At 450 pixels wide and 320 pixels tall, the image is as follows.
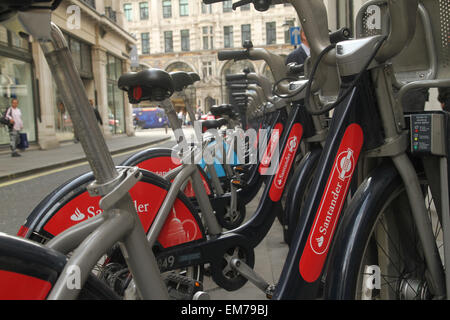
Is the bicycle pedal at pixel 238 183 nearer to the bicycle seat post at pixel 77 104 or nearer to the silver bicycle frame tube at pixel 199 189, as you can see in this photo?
the silver bicycle frame tube at pixel 199 189

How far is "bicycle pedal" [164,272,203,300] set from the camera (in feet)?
5.32

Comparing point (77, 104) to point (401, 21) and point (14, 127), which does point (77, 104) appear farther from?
point (14, 127)

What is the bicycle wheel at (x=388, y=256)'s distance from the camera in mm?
1272

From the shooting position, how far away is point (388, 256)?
1588 millimetres

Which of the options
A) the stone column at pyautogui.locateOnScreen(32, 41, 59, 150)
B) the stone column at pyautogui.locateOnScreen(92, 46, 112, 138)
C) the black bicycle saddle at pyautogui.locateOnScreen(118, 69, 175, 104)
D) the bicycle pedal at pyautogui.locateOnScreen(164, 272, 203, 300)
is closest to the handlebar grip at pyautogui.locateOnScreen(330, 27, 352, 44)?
the black bicycle saddle at pyautogui.locateOnScreen(118, 69, 175, 104)

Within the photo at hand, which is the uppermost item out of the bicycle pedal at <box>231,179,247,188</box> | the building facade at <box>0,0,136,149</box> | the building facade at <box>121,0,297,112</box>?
the building facade at <box>121,0,297,112</box>

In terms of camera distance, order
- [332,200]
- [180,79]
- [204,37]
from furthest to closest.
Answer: [204,37], [180,79], [332,200]

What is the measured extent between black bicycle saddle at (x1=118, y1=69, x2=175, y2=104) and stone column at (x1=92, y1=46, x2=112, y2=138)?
1871 centimetres

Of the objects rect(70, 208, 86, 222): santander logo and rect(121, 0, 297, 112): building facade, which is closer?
rect(70, 208, 86, 222): santander logo

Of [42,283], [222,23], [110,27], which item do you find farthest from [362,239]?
[222,23]

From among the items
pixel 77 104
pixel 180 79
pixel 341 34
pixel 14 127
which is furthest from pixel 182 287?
pixel 14 127

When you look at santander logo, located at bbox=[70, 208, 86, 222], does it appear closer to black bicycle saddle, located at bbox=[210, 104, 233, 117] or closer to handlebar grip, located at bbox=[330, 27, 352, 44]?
handlebar grip, located at bbox=[330, 27, 352, 44]

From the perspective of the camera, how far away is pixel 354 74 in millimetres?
1323

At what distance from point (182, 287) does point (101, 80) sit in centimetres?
1965
